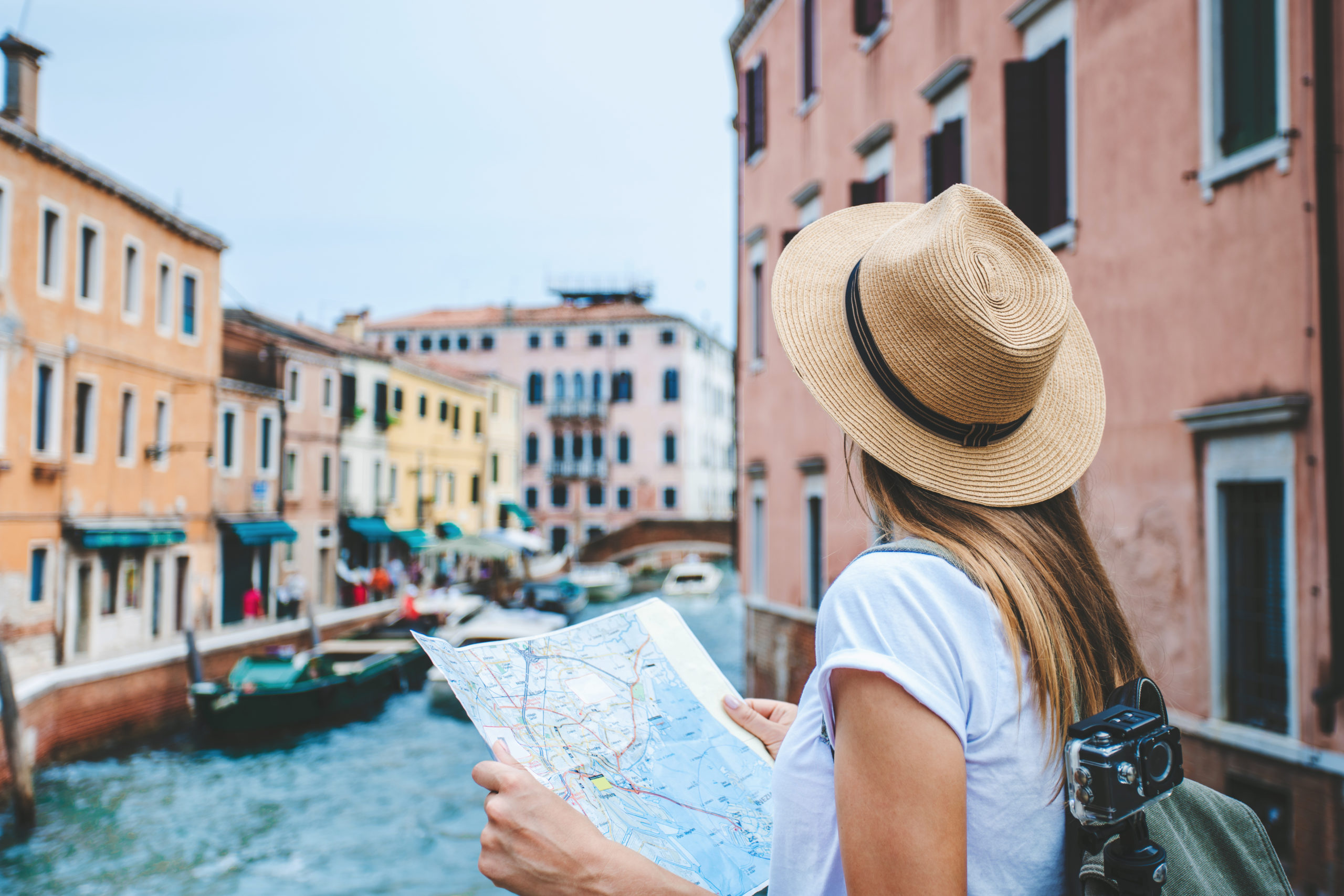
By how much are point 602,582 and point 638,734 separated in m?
34.4

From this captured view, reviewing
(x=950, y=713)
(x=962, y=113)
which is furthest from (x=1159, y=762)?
(x=962, y=113)

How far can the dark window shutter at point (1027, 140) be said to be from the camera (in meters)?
6.68

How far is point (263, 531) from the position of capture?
2086 cm

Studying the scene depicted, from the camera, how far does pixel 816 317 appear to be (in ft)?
3.67

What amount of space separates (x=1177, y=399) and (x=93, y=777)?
511 inches

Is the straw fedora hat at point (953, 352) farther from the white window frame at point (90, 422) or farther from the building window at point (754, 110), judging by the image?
the white window frame at point (90, 422)

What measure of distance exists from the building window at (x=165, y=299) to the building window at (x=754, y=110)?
431 inches

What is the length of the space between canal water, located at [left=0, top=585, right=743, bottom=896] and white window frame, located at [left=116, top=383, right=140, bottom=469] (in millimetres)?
4791

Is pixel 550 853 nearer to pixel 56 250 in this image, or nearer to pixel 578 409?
pixel 56 250

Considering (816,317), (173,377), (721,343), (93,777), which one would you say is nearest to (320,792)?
(93,777)

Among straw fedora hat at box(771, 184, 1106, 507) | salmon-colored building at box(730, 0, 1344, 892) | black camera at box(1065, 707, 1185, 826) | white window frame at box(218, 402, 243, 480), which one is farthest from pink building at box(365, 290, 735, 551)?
black camera at box(1065, 707, 1185, 826)

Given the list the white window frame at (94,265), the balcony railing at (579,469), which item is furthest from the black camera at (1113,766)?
the balcony railing at (579,469)

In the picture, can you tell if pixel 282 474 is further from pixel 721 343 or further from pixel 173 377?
pixel 721 343

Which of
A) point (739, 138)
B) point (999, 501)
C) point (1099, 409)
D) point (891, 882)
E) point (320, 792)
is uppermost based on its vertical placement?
point (739, 138)
